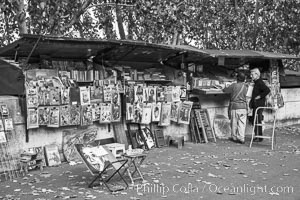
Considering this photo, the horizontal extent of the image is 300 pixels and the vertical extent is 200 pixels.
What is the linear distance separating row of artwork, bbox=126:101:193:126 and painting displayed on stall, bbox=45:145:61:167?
75.4 inches

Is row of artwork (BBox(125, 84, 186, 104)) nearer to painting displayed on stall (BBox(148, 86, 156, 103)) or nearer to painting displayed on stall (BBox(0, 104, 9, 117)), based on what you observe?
painting displayed on stall (BBox(148, 86, 156, 103))

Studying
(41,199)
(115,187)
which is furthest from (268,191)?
Answer: (41,199)

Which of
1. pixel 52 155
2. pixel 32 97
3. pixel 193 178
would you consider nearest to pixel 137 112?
pixel 52 155

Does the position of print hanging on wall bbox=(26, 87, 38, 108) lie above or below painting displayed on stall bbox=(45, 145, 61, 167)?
above

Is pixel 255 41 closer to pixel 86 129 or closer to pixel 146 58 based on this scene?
pixel 146 58

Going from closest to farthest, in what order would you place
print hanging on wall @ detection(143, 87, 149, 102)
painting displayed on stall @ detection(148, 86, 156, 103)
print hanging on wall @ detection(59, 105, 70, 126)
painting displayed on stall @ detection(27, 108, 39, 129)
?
painting displayed on stall @ detection(27, 108, 39, 129) < print hanging on wall @ detection(59, 105, 70, 126) < print hanging on wall @ detection(143, 87, 149, 102) < painting displayed on stall @ detection(148, 86, 156, 103)

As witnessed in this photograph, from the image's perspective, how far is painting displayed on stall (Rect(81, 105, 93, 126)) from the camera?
8055 mm

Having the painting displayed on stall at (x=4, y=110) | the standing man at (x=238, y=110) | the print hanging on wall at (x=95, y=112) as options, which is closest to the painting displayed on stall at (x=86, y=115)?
the print hanging on wall at (x=95, y=112)

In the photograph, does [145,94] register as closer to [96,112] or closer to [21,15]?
[96,112]

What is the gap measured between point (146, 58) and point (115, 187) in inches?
180

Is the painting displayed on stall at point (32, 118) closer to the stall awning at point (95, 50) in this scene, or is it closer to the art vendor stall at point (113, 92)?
the art vendor stall at point (113, 92)

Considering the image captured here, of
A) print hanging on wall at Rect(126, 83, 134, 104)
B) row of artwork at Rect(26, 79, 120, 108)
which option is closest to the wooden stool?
print hanging on wall at Rect(126, 83, 134, 104)

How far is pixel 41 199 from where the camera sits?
529 centimetres

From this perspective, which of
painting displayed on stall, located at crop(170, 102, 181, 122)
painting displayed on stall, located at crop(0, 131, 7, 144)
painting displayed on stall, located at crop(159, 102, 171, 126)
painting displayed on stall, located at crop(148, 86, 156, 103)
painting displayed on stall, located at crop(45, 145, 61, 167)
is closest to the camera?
painting displayed on stall, located at crop(0, 131, 7, 144)
